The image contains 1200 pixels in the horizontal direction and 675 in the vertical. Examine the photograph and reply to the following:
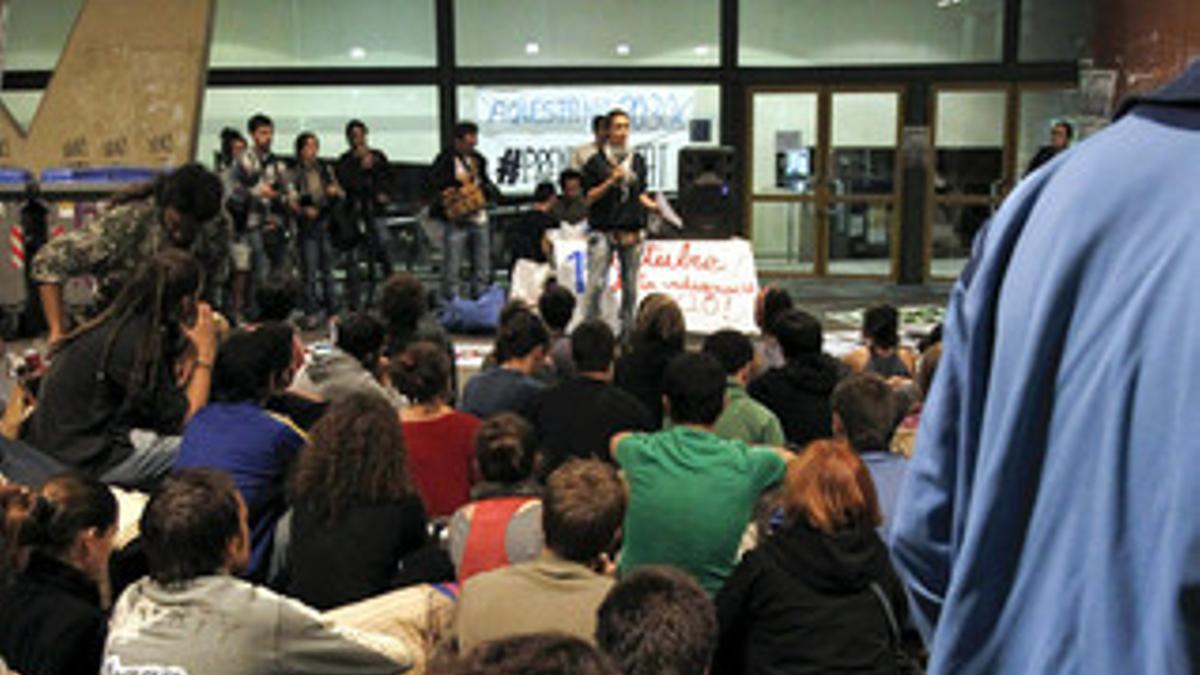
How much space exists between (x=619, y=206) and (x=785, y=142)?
5.14 metres

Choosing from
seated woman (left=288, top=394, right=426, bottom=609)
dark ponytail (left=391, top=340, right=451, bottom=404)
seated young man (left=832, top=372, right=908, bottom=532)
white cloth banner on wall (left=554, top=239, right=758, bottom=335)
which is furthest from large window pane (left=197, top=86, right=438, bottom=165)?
seated woman (left=288, top=394, right=426, bottom=609)

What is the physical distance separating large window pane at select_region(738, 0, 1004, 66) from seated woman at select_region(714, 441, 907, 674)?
37.0 ft

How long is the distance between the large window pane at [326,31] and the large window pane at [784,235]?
3.96 meters

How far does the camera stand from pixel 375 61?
44.9ft

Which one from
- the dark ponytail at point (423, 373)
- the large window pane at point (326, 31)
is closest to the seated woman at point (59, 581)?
the dark ponytail at point (423, 373)

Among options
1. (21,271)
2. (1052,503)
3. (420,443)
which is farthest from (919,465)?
(21,271)

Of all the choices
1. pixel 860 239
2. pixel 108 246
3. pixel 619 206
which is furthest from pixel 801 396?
pixel 860 239

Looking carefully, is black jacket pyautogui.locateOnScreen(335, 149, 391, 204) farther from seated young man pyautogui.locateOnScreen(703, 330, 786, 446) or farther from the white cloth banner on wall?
seated young man pyautogui.locateOnScreen(703, 330, 786, 446)

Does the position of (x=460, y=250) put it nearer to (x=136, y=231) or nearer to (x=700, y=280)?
(x=700, y=280)

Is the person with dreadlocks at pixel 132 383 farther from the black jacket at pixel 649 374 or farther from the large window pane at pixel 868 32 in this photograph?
the large window pane at pixel 868 32

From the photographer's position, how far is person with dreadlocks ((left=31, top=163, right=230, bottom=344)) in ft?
19.0

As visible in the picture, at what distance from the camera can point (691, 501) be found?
3709mm

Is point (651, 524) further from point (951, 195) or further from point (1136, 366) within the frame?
point (951, 195)

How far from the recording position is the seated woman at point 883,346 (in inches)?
243
